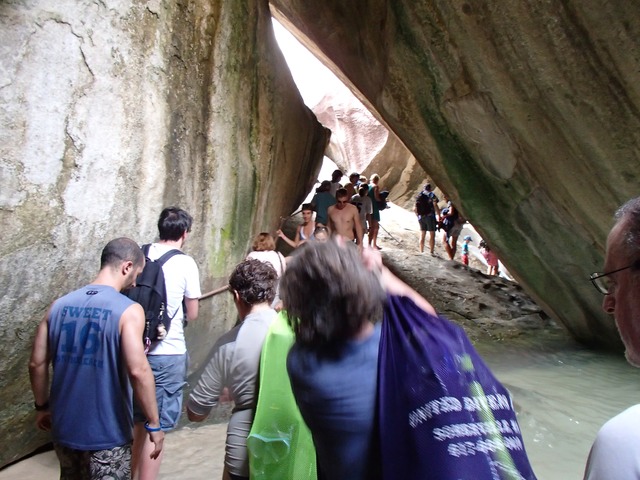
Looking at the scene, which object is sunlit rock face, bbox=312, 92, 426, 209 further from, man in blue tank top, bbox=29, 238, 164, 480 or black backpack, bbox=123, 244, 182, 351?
man in blue tank top, bbox=29, 238, 164, 480

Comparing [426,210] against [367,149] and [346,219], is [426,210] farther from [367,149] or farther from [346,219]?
[367,149]

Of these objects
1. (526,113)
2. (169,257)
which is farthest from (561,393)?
(169,257)

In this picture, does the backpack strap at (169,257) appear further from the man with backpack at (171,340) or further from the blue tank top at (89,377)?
the blue tank top at (89,377)

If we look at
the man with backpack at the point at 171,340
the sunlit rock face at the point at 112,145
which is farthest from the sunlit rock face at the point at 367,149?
the man with backpack at the point at 171,340

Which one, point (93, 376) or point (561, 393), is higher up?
point (93, 376)

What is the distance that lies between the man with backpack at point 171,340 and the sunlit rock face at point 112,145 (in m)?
0.86

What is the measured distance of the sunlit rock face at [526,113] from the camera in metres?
4.44

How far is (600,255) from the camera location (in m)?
5.34

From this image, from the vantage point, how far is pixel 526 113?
4.96m

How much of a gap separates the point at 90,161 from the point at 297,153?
3.67 metres

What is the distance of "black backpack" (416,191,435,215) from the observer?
10727mm

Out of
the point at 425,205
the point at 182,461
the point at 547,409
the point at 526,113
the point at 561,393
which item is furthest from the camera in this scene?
the point at 425,205

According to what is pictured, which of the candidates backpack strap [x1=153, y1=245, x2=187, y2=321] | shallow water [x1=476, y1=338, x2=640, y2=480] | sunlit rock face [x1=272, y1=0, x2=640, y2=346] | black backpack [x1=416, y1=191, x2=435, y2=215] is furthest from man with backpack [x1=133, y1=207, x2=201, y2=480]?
black backpack [x1=416, y1=191, x2=435, y2=215]

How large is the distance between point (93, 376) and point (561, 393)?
13.4 ft
